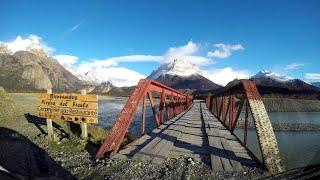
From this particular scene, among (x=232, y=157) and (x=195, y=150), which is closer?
(x=232, y=157)

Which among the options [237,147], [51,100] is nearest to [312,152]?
[237,147]

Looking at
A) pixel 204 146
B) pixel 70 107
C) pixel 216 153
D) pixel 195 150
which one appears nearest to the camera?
pixel 216 153

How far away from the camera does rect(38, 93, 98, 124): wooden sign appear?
12211mm

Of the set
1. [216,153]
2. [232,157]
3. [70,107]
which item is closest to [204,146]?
[216,153]

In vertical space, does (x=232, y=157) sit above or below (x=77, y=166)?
above

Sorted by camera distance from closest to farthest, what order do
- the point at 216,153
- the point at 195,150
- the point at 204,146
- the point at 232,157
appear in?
the point at 232,157 → the point at 216,153 → the point at 195,150 → the point at 204,146

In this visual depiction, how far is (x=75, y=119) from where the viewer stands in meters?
12.5

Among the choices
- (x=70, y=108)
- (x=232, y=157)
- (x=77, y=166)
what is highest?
(x=70, y=108)

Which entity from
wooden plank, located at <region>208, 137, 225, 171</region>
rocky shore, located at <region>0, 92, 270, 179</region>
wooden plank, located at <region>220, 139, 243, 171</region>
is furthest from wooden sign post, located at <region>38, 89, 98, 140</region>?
wooden plank, located at <region>220, 139, 243, 171</region>

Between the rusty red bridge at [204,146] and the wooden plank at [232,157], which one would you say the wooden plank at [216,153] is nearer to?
the rusty red bridge at [204,146]

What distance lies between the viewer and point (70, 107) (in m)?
12.6

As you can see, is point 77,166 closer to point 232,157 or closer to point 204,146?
point 232,157

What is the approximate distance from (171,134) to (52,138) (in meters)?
3.98

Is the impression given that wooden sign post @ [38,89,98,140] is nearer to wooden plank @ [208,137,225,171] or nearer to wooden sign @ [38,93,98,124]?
wooden sign @ [38,93,98,124]
